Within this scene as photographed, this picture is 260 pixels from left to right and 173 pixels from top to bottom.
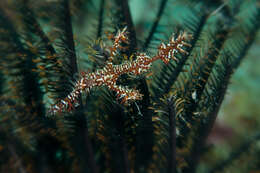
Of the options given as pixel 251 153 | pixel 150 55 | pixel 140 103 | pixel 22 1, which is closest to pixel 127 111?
pixel 140 103

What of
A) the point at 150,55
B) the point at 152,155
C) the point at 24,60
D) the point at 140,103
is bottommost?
the point at 152,155

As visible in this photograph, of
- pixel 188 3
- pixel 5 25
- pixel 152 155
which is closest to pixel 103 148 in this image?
pixel 152 155

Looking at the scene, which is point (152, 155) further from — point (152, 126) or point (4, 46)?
point (4, 46)

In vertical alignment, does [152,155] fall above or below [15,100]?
below

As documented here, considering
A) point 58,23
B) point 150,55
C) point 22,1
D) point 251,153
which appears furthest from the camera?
point 251,153

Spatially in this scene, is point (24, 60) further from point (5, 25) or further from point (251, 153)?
point (251, 153)

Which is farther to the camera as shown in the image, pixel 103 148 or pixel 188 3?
pixel 188 3

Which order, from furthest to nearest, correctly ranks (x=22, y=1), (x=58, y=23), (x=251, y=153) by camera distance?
(x=251, y=153) → (x=22, y=1) → (x=58, y=23)
